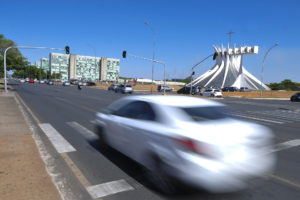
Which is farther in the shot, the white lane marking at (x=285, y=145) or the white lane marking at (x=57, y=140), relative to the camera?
the white lane marking at (x=285, y=145)

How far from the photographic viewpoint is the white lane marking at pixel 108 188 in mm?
3461

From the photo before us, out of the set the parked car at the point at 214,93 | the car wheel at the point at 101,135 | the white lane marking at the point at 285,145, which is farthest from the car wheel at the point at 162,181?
the parked car at the point at 214,93

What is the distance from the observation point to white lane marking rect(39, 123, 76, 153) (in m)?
5.57

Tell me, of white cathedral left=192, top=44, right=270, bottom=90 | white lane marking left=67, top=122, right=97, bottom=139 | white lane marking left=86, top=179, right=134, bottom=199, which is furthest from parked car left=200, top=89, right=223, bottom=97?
white cathedral left=192, top=44, right=270, bottom=90

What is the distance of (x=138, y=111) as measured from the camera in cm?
438

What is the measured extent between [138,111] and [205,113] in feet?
4.40

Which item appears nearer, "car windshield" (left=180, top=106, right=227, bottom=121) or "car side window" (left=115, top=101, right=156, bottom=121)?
"car windshield" (left=180, top=106, right=227, bottom=121)

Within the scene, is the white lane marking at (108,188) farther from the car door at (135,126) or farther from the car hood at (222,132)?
the car hood at (222,132)

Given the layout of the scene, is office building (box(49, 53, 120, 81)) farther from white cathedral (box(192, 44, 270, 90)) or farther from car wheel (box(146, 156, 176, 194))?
car wheel (box(146, 156, 176, 194))

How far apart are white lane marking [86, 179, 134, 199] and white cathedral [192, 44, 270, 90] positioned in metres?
86.4

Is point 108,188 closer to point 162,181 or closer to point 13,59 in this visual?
point 162,181

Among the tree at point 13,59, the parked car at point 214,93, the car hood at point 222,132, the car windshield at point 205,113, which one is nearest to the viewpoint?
the car hood at point 222,132

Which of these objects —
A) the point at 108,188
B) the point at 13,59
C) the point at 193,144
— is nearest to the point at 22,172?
the point at 108,188

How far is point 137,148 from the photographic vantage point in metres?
4.09
